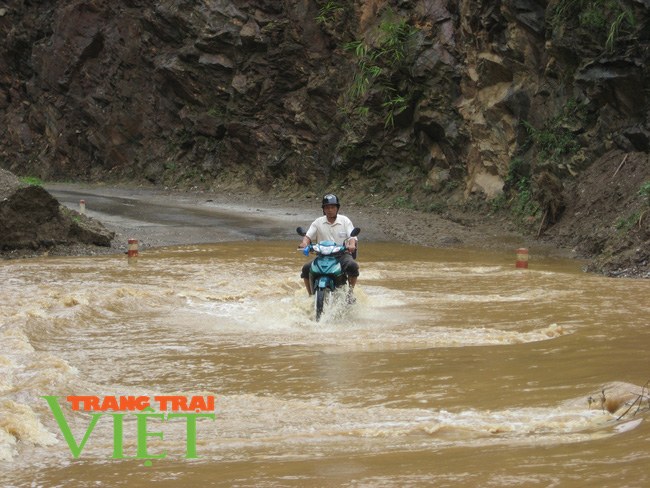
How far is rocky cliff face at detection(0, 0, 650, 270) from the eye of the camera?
665 inches

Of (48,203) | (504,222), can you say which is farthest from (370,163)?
(48,203)

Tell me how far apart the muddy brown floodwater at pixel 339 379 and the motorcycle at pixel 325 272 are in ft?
0.65

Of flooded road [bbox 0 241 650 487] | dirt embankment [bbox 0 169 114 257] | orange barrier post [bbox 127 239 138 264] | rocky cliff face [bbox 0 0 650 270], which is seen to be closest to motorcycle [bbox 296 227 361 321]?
flooded road [bbox 0 241 650 487]

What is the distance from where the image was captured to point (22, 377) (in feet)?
18.9

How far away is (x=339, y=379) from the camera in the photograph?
19.0ft

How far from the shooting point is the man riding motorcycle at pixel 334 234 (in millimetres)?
8893

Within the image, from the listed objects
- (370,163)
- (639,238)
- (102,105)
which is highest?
(102,105)

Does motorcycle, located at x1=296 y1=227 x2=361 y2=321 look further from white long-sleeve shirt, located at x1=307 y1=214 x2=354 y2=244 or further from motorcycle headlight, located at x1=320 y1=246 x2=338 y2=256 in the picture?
white long-sleeve shirt, located at x1=307 y1=214 x2=354 y2=244

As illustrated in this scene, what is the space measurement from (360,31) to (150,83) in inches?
490

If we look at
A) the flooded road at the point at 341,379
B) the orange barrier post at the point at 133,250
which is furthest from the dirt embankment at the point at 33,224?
the flooded road at the point at 341,379

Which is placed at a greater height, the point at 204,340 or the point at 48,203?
the point at 48,203

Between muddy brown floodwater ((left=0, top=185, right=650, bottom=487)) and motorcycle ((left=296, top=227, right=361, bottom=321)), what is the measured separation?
0.65 ft

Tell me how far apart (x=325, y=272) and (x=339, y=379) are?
2.89 meters

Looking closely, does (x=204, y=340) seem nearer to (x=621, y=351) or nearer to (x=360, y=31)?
(x=621, y=351)
